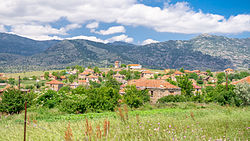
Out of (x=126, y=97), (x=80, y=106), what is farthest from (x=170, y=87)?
(x=80, y=106)

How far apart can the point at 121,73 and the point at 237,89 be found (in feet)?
269

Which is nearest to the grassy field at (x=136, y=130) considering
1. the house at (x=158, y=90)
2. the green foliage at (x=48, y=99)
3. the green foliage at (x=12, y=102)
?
the green foliage at (x=12, y=102)

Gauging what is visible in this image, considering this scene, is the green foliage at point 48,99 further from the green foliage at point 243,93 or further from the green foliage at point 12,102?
the green foliage at point 243,93

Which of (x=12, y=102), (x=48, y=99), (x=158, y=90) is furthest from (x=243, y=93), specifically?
(x=12, y=102)

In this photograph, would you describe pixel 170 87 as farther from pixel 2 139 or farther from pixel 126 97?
pixel 2 139

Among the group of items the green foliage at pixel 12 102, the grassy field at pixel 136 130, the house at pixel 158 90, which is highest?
the grassy field at pixel 136 130

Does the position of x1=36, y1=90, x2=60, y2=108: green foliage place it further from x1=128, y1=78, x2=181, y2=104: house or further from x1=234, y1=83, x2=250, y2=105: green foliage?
x1=234, y1=83, x2=250, y2=105: green foliage

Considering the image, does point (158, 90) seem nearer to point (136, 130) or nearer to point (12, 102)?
point (12, 102)

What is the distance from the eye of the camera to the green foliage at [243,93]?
19281 mm

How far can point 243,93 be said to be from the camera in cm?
1967

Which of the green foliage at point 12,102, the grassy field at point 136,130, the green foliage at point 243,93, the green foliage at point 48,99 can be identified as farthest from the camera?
the green foliage at point 243,93

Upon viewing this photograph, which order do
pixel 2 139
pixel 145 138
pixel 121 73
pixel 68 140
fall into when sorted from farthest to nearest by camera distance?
pixel 121 73, pixel 2 139, pixel 145 138, pixel 68 140

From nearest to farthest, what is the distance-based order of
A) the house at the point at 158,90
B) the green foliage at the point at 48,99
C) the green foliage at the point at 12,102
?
the green foliage at the point at 12,102 → the green foliage at the point at 48,99 → the house at the point at 158,90

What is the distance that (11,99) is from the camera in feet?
43.4
